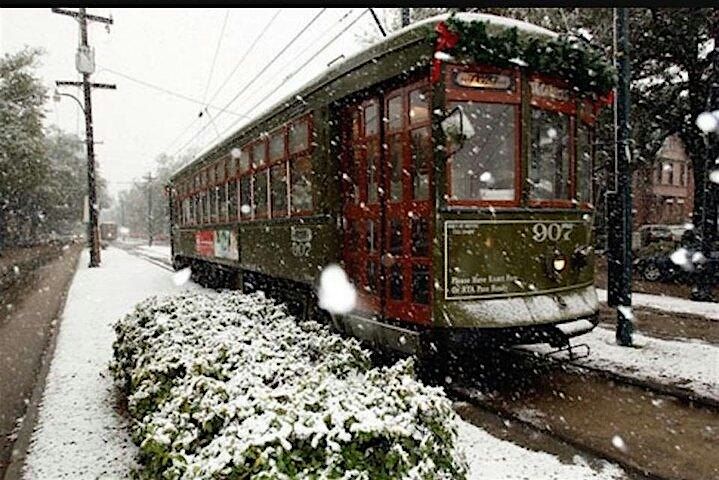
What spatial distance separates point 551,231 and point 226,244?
25.3 feet

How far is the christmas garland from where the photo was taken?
5617mm

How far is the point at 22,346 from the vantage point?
29.9 ft

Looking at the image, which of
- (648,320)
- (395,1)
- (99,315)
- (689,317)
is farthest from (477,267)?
(99,315)

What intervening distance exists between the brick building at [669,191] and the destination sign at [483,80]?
30942mm

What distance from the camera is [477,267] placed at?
589 cm

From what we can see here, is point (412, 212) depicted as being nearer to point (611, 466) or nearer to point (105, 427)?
point (611, 466)

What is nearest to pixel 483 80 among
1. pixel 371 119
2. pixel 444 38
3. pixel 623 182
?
pixel 444 38

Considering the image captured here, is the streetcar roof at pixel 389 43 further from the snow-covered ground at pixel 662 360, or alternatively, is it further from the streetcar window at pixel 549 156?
the snow-covered ground at pixel 662 360

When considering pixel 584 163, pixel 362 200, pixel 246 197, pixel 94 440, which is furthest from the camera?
pixel 246 197

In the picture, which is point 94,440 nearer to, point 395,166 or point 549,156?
point 395,166

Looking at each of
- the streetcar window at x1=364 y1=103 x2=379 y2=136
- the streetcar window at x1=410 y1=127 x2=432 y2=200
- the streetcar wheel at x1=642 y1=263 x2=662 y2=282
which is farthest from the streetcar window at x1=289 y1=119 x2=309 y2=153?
the streetcar wheel at x1=642 y1=263 x2=662 y2=282

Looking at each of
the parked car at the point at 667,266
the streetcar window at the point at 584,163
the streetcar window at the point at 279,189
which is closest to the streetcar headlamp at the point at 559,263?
the streetcar window at the point at 584,163

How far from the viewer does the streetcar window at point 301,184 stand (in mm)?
7789

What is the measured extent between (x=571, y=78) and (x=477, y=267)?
2.28m
